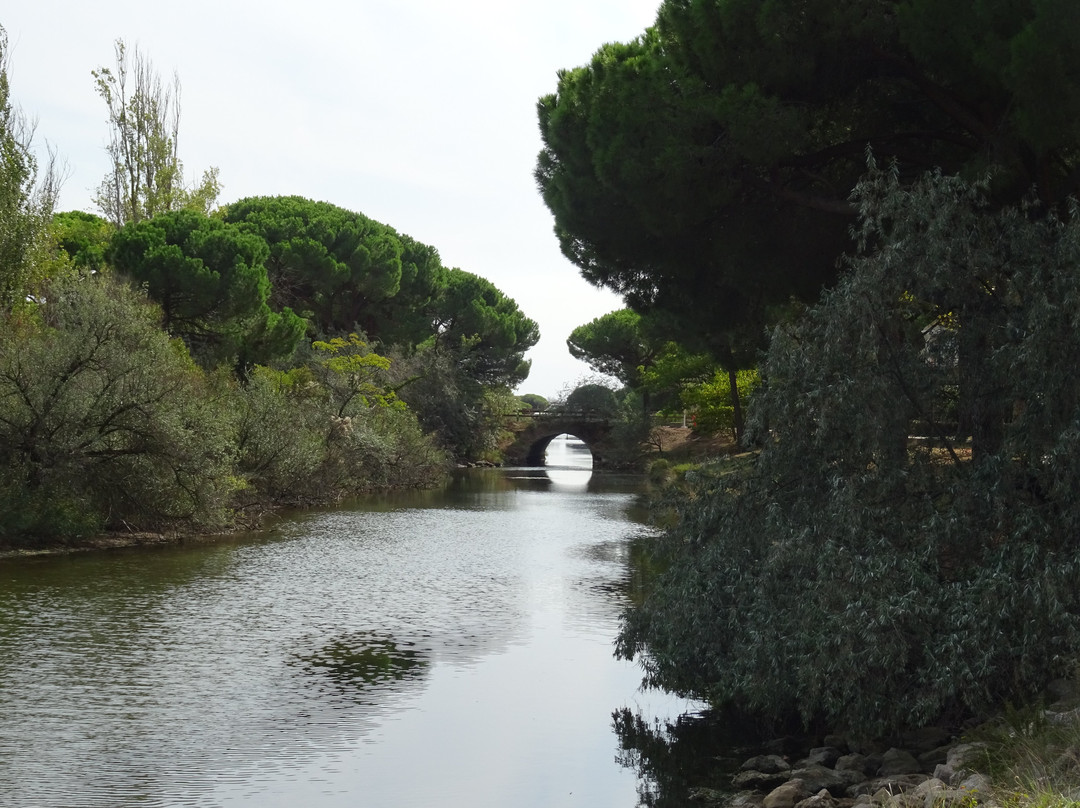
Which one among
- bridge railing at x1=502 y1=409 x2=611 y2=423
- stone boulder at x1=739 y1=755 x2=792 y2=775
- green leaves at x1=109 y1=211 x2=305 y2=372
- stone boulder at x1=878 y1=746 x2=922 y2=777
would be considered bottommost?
stone boulder at x1=739 y1=755 x2=792 y2=775

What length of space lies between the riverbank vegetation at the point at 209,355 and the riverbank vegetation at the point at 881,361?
11.6 meters

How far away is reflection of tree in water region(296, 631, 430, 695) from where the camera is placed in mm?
11172

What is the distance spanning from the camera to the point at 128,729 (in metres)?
9.03

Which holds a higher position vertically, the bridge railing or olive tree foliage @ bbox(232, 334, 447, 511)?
the bridge railing

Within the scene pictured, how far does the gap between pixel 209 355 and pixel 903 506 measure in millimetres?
29856

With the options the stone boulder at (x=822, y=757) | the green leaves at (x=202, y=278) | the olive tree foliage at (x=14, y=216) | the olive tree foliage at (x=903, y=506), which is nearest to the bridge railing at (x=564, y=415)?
the green leaves at (x=202, y=278)

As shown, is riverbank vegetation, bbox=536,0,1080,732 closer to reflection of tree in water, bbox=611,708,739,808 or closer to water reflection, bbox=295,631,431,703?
reflection of tree in water, bbox=611,708,739,808

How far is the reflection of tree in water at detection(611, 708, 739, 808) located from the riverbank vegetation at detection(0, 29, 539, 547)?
13348 mm

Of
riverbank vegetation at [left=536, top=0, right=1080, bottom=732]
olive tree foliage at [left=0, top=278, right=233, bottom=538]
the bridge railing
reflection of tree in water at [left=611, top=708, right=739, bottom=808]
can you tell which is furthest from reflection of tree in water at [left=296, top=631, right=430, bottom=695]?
the bridge railing

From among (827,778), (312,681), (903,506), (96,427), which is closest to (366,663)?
(312,681)

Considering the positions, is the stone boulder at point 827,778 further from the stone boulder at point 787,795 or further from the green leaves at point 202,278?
the green leaves at point 202,278

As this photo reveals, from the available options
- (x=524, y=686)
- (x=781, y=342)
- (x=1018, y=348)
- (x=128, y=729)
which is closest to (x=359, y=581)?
(x=524, y=686)

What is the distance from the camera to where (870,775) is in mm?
7781

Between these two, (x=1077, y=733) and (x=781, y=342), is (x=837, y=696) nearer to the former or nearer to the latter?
(x=1077, y=733)
